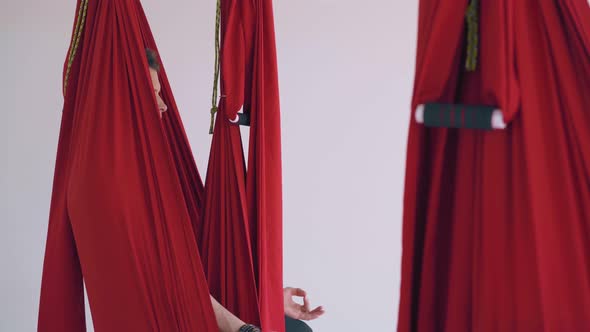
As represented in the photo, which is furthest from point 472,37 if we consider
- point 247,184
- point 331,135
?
point 331,135

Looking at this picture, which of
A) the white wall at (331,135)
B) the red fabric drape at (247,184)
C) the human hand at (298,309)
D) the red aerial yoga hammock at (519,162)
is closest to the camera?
the red aerial yoga hammock at (519,162)

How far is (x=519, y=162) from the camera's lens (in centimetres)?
58

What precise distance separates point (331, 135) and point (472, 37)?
5.30 feet

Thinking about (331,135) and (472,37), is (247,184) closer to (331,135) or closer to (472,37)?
(472,37)

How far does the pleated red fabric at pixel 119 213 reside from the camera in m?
1.02

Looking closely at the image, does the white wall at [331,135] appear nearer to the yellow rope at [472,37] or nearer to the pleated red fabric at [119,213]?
the pleated red fabric at [119,213]

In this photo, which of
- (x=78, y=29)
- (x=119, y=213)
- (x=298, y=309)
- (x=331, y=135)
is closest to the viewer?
(x=119, y=213)

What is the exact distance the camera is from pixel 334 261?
7.37 ft

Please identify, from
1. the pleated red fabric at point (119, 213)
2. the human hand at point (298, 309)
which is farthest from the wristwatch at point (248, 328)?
the human hand at point (298, 309)

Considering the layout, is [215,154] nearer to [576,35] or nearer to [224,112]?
[224,112]

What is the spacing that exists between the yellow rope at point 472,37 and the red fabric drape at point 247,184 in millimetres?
595

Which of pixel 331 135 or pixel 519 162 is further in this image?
pixel 331 135

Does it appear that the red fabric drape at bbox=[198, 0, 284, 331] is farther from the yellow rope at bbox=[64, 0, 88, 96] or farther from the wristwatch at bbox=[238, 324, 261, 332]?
the yellow rope at bbox=[64, 0, 88, 96]

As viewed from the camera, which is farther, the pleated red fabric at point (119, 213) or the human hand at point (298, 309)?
the human hand at point (298, 309)
